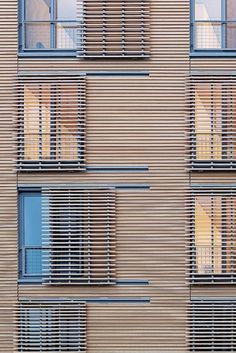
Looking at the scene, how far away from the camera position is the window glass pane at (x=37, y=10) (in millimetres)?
10281

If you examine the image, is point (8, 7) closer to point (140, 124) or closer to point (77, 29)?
point (77, 29)

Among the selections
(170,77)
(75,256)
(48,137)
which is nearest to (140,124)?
(170,77)

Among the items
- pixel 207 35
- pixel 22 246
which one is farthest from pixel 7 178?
pixel 207 35

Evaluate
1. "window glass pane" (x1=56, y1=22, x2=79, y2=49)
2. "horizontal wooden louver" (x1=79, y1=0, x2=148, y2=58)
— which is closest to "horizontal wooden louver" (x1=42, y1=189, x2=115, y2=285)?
"horizontal wooden louver" (x1=79, y1=0, x2=148, y2=58)

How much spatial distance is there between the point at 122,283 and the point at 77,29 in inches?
189

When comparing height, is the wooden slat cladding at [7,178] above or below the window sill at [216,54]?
below

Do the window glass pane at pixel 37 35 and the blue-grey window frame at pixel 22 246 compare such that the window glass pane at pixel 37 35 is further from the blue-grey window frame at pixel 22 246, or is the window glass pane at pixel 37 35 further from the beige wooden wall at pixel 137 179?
the blue-grey window frame at pixel 22 246

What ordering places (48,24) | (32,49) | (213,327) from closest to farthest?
(213,327) < (32,49) < (48,24)

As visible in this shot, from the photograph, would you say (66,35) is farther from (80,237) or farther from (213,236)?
(213,236)

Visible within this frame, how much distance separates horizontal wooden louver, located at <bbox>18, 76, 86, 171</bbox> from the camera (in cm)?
1002

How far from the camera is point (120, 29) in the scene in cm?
1007

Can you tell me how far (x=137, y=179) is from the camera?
10078mm

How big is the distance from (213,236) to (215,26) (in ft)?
13.0

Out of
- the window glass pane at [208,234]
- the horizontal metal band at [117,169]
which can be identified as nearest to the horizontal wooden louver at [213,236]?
the window glass pane at [208,234]
